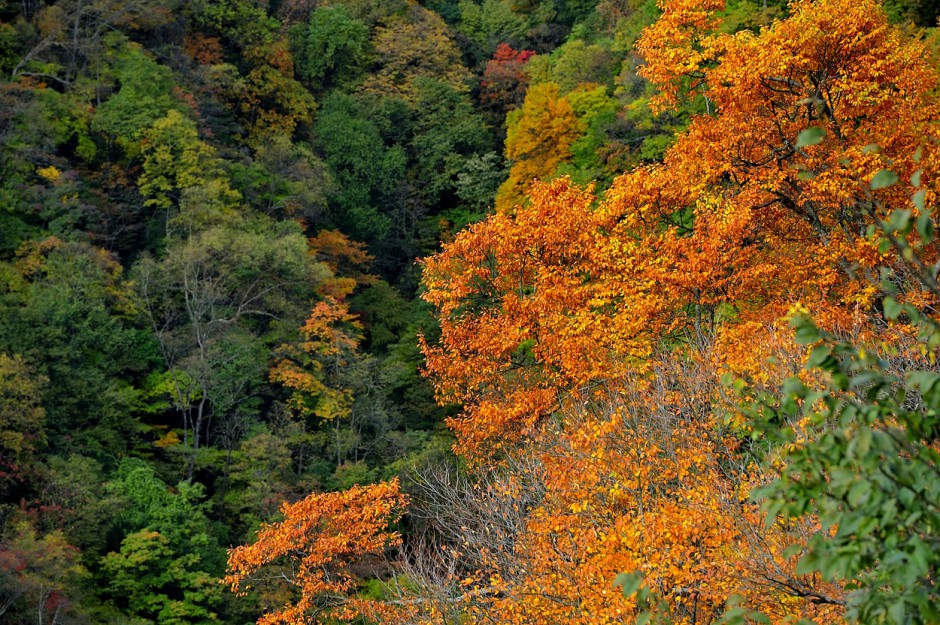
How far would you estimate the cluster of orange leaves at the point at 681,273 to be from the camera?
9898mm

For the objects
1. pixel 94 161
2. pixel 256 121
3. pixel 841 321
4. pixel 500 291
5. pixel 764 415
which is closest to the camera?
pixel 764 415

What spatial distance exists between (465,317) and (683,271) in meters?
4.47

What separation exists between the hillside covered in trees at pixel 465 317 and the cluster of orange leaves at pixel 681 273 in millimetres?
81

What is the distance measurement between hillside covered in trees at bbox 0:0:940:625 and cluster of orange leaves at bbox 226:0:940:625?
0.08 meters

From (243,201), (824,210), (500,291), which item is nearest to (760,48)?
(824,210)

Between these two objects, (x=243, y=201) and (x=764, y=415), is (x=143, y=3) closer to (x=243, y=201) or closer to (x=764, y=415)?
(x=243, y=201)

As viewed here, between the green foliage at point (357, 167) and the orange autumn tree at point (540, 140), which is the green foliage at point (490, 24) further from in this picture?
the orange autumn tree at point (540, 140)

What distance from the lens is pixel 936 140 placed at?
569 inches

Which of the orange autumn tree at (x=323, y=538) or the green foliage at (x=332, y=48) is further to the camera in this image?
the green foliage at (x=332, y=48)

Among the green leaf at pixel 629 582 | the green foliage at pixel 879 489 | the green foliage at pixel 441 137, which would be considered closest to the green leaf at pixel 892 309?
the green foliage at pixel 879 489

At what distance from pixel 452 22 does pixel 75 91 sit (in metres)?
23.6

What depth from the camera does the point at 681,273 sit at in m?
14.1

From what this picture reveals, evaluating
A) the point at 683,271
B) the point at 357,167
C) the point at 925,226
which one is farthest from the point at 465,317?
the point at 357,167

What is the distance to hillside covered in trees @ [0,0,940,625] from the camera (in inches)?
287
